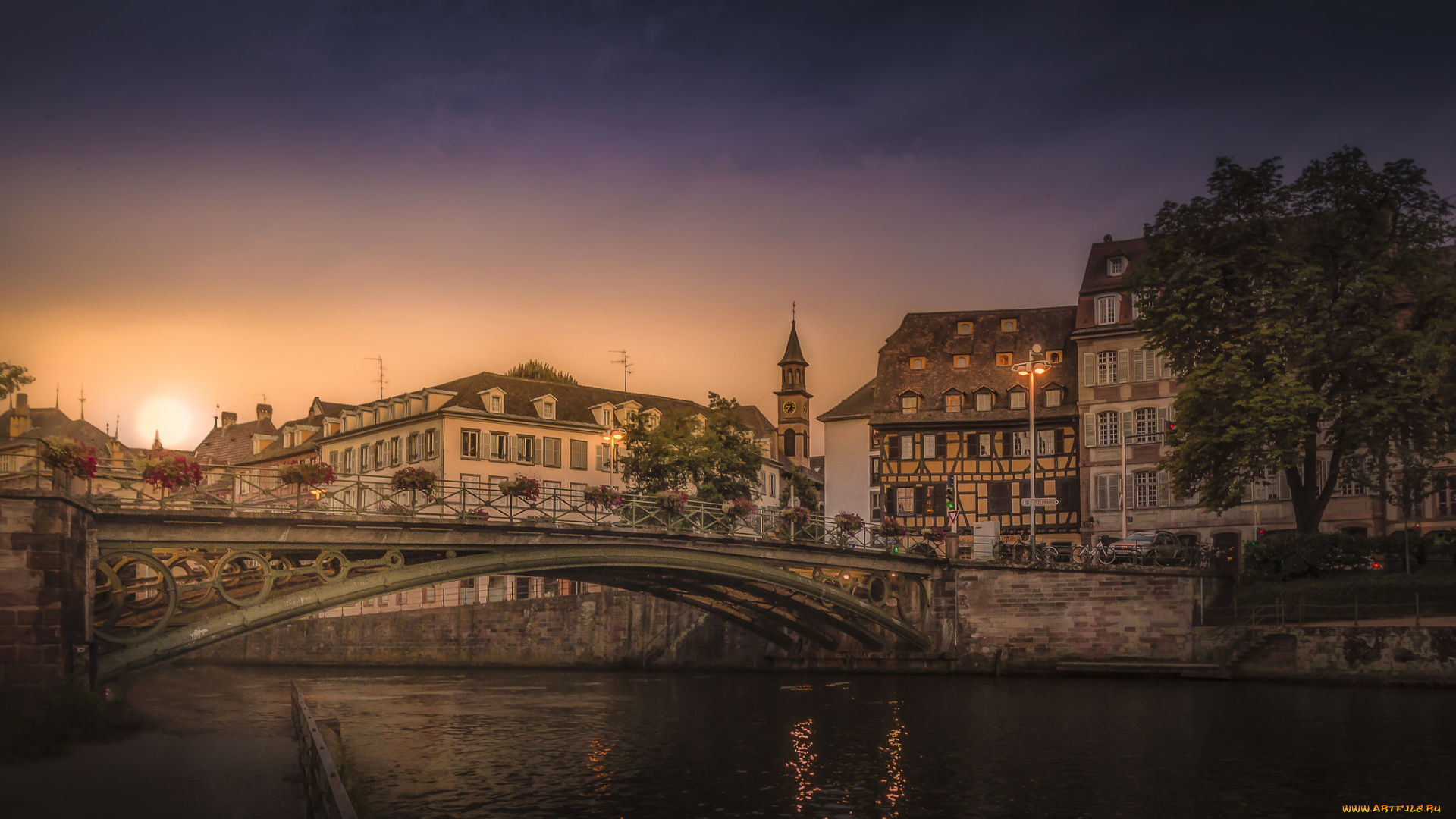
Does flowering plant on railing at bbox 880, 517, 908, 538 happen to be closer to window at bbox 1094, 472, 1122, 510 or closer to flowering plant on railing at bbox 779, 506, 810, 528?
flowering plant on railing at bbox 779, 506, 810, 528

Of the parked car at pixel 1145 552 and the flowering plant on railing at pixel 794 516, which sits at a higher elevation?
the flowering plant on railing at pixel 794 516

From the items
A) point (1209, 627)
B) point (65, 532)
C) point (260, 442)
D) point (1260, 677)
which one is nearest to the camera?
point (65, 532)

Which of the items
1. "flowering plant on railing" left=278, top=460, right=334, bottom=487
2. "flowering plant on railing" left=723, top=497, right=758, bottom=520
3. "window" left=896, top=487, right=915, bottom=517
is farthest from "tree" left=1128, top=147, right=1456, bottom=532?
"flowering plant on railing" left=278, top=460, right=334, bottom=487

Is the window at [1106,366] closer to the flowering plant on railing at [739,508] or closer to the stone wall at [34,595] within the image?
the flowering plant on railing at [739,508]

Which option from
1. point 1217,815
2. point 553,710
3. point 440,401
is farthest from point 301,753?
point 440,401

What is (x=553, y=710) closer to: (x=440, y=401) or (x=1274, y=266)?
(x=1274, y=266)

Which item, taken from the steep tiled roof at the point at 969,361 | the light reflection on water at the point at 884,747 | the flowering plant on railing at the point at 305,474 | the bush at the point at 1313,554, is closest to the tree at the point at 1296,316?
the bush at the point at 1313,554

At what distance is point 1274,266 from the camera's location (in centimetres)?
4300

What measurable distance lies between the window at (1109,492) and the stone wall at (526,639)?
56.9ft

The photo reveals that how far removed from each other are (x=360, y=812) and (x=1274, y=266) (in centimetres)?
3401

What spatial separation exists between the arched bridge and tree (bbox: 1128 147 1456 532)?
10.9 metres

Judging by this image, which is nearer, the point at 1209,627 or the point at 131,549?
the point at 131,549

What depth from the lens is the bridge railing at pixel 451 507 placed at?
90.7 ft

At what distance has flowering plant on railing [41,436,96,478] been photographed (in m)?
24.7
